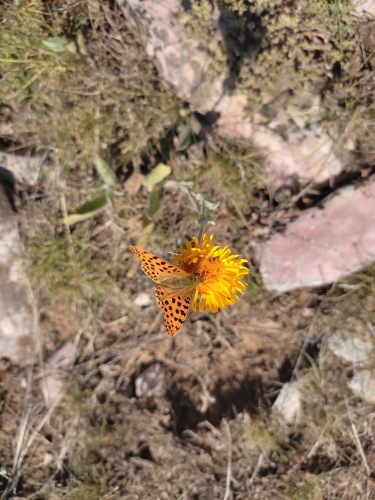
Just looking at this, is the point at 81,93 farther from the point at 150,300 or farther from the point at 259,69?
the point at 150,300

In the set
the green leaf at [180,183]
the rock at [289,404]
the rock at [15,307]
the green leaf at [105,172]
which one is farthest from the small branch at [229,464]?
the green leaf at [105,172]

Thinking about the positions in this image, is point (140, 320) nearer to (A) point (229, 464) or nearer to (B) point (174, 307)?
(A) point (229, 464)

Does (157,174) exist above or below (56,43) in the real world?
below

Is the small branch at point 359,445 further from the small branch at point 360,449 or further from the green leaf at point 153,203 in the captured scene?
the green leaf at point 153,203

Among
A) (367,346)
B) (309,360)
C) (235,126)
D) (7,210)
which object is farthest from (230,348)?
(7,210)

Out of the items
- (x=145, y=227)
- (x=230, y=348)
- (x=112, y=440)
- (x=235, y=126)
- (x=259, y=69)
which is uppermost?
(x=259, y=69)

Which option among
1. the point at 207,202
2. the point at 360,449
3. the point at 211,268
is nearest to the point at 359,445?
the point at 360,449

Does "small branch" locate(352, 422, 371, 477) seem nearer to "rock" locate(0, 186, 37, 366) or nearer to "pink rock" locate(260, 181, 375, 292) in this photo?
"pink rock" locate(260, 181, 375, 292)

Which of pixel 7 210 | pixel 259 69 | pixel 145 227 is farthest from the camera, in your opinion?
pixel 7 210
